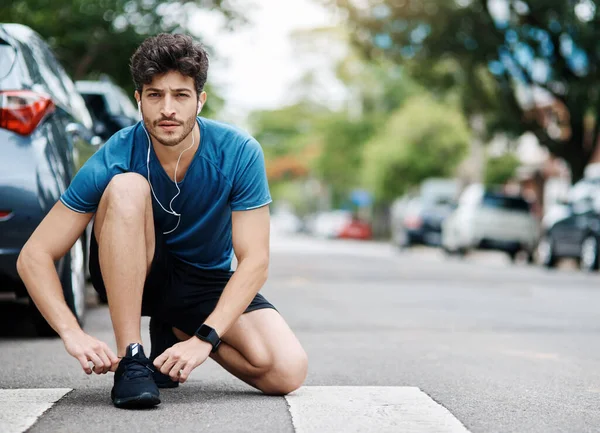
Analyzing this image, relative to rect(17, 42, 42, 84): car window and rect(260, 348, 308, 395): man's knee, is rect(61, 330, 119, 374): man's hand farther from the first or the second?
rect(17, 42, 42, 84): car window

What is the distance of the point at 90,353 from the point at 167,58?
1.13 meters

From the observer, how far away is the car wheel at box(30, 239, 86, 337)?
665 cm

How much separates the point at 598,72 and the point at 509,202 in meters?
3.63

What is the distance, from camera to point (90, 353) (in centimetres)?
418

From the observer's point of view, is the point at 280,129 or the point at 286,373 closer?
the point at 286,373

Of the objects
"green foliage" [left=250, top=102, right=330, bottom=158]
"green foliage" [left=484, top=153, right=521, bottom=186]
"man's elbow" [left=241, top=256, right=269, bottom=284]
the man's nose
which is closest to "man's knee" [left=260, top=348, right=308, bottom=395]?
"man's elbow" [left=241, top=256, right=269, bottom=284]

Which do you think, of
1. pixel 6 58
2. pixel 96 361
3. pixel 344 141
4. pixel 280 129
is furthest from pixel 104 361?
pixel 280 129

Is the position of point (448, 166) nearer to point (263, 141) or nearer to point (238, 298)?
point (263, 141)

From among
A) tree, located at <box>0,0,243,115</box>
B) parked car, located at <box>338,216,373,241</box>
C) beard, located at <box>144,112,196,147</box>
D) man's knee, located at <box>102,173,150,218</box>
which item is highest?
tree, located at <box>0,0,243,115</box>

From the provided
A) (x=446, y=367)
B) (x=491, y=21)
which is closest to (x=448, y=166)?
(x=491, y=21)

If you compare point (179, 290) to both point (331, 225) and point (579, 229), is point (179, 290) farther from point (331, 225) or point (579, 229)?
point (331, 225)

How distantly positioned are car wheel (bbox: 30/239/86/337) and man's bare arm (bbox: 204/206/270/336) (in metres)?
2.32

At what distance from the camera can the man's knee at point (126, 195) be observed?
4.39 metres

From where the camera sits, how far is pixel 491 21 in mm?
27594
